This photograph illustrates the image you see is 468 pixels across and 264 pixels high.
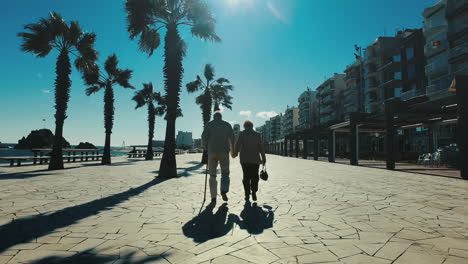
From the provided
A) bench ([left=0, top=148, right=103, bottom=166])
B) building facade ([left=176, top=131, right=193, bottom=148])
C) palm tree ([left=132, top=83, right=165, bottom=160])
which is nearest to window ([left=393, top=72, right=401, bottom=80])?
palm tree ([left=132, top=83, right=165, bottom=160])

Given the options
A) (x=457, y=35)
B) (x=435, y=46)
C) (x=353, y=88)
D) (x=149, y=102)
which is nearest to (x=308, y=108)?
(x=353, y=88)

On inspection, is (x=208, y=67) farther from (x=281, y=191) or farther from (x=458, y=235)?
(x=458, y=235)

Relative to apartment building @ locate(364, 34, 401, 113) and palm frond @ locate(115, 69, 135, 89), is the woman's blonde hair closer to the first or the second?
palm frond @ locate(115, 69, 135, 89)

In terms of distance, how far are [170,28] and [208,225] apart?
31.5ft

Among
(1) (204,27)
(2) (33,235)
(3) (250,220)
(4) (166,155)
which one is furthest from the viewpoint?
(1) (204,27)

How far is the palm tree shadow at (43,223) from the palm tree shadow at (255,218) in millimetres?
2388

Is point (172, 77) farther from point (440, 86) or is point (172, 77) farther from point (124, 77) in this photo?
point (440, 86)

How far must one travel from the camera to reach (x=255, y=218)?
12.7ft

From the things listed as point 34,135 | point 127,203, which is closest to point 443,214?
point 127,203

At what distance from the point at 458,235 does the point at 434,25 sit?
37340mm

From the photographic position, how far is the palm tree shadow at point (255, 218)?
3372mm

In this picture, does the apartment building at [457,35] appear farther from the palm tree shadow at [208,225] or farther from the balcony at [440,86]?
the palm tree shadow at [208,225]

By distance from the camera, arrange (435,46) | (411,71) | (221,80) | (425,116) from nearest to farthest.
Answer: (425,116)
(221,80)
(435,46)
(411,71)

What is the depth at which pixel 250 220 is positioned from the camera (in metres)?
3.76
